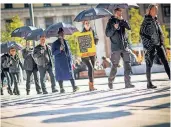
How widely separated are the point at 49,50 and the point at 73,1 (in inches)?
83.3

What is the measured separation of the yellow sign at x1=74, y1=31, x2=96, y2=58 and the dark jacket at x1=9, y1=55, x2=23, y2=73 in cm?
183

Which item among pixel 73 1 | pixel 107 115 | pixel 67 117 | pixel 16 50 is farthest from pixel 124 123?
pixel 16 50

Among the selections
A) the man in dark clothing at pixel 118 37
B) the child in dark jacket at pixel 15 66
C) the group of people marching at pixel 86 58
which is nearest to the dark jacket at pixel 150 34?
the group of people marching at pixel 86 58

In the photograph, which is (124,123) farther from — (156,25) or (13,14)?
(13,14)

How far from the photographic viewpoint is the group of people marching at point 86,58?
470cm

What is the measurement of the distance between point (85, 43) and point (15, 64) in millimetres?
2061

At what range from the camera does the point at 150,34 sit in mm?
4652

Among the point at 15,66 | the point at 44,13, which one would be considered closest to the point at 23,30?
the point at 15,66

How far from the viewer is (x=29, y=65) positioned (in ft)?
20.4

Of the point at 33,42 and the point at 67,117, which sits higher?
the point at 33,42

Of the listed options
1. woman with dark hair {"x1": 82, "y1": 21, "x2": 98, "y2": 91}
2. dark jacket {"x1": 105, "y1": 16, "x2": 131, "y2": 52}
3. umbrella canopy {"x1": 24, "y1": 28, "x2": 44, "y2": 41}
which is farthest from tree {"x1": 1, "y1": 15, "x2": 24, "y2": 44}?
dark jacket {"x1": 105, "y1": 16, "x2": 131, "y2": 52}

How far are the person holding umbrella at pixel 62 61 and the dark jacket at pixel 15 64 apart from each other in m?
1.25

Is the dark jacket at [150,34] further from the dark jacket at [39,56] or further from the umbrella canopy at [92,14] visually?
the dark jacket at [39,56]

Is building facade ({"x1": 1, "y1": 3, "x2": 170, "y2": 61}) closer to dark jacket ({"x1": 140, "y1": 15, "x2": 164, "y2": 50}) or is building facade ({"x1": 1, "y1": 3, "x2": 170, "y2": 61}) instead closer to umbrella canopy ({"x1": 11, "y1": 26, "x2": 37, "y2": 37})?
umbrella canopy ({"x1": 11, "y1": 26, "x2": 37, "y2": 37})
